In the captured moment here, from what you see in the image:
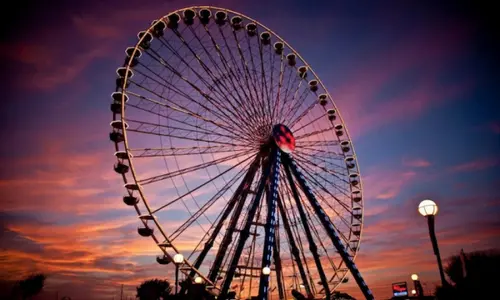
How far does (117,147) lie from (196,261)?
7.65 meters

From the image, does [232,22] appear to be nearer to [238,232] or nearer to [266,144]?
[266,144]

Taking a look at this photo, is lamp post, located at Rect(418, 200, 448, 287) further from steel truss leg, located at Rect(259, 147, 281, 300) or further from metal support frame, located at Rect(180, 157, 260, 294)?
metal support frame, located at Rect(180, 157, 260, 294)

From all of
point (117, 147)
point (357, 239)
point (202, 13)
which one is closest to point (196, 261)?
point (117, 147)

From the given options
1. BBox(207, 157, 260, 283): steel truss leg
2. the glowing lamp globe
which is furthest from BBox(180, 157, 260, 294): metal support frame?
the glowing lamp globe

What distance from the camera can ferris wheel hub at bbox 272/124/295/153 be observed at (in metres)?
22.2

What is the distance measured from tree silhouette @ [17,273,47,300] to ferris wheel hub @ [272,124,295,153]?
46461 mm

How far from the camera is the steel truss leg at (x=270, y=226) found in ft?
58.5

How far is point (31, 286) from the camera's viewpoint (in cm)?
5041

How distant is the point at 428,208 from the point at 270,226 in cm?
1316

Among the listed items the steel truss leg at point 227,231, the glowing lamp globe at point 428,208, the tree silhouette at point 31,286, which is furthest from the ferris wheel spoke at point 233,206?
the tree silhouette at point 31,286

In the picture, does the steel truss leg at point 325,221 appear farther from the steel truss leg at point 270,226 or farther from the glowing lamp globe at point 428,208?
the glowing lamp globe at point 428,208

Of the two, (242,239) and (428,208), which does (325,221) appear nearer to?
(242,239)

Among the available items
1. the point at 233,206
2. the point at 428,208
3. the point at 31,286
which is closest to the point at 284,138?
the point at 233,206

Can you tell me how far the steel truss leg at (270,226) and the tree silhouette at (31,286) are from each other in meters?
44.9
